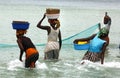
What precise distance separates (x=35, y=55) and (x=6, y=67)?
118 centimetres

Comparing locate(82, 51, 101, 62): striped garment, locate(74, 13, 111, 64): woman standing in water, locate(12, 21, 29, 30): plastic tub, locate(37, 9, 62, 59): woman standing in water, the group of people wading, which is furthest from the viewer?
locate(37, 9, 62, 59): woman standing in water

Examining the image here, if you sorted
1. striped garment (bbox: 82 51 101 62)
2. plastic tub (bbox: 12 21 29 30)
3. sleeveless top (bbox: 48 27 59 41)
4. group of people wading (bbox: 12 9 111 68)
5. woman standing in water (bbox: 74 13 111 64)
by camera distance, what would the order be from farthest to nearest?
sleeveless top (bbox: 48 27 59 41)
striped garment (bbox: 82 51 101 62)
woman standing in water (bbox: 74 13 111 64)
group of people wading (bbox: 12 9 111 68)
plastic tub (bbox: 12 21 29 30)

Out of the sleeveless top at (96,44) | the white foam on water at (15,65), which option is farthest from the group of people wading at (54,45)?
the white foam on water at (15,65)

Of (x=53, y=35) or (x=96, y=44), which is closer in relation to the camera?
(x=96, y=44)

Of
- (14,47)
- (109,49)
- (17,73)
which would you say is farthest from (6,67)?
(109,49)

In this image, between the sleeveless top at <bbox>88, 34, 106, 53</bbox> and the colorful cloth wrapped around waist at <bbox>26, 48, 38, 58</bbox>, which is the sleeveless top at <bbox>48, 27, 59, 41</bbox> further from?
the colorful cloth wrapped around waist at <bbox>26, 48, 38, 58</bbox>

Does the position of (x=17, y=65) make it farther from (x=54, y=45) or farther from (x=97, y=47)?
(x=97, y=47)

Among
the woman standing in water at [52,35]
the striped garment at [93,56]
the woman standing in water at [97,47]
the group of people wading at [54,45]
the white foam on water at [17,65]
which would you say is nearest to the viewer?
the group of people wading at [54,45]

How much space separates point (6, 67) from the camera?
13703mm

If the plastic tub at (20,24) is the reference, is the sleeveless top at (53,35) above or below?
below

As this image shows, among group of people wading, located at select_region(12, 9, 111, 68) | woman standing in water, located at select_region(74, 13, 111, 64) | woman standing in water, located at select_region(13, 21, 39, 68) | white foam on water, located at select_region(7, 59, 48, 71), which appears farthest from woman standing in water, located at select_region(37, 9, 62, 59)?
woman standing in water, located at select_region(13, 21, 39, 68)

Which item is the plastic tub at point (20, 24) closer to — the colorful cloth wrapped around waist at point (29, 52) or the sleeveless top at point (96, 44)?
the colorful cloth wrapped around waist at point (29, 52)

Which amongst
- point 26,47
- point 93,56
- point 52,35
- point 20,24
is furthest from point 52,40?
point 20,24

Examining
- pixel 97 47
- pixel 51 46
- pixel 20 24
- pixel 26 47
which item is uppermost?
pixel 20 24
